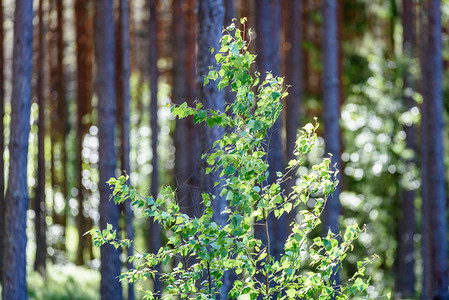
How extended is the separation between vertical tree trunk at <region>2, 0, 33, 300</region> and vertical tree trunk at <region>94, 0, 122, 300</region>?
2285 millimetres

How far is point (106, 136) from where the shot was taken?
13.3 m

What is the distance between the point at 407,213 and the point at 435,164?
18.7 feet

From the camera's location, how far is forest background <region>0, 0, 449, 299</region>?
13.2m

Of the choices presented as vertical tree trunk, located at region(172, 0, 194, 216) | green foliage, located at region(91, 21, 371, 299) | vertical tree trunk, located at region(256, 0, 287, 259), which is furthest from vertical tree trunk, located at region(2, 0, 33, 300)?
vertical tree trunk, located at region(172, 0, 194, 216)

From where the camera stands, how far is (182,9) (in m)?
19.9

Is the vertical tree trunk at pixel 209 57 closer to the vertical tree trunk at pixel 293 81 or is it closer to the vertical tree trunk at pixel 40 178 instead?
the vertical tree trunk at pixel 293 81

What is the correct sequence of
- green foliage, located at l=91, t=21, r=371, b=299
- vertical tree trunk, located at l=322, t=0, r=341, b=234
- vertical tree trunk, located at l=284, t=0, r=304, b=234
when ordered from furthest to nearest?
vertical tree trunk, located at l=284, t=0, r=304, b=234
vertical tree trunk, located at l=322, t=0, r=341, b=234
green foliage, located at l=91, t=21, r=371, b=299

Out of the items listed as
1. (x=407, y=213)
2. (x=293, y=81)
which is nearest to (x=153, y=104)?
(x=293, y=81)

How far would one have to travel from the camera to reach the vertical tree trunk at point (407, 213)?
21109 mm

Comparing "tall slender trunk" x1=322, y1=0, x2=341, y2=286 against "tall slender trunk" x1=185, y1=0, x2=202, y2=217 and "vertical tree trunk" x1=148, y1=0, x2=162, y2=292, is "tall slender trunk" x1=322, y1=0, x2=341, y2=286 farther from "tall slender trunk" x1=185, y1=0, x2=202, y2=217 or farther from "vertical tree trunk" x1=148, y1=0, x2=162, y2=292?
"tall slender trunk" x1=185, y1=0, x2=202, y2=217

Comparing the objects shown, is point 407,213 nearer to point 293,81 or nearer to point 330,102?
point 293,81

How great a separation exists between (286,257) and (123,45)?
387 inches

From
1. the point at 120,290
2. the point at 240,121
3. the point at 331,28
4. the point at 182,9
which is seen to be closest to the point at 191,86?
the point at 182,9

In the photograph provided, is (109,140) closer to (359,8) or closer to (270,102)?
(270,102)
